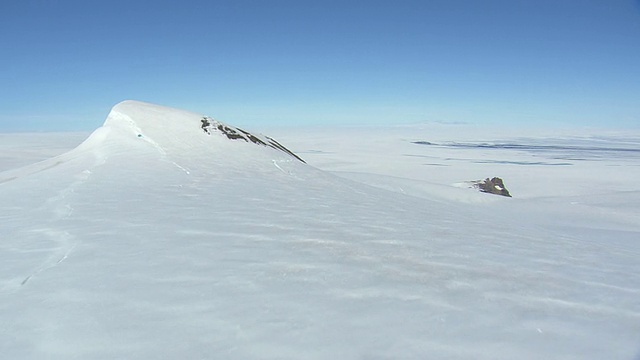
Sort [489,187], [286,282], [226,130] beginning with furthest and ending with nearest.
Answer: [489,187]
[226,130]
[286,282]

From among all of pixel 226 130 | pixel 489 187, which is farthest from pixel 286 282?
pixel 489 187

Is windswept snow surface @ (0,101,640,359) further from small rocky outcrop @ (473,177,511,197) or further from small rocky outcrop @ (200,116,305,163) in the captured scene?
small rocky outcrop @ (473,177,511,197)

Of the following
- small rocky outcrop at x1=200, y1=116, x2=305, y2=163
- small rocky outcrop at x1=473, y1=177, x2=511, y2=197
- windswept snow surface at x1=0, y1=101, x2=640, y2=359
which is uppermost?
small rocky outcrop at x1=200, y1=116, x2=305, y2=163

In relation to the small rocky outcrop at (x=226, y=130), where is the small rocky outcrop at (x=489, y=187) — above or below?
below

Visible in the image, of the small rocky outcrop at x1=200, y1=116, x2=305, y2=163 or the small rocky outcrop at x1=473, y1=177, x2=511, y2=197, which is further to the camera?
the small rocky outcrop at x1=473, y1=177, x2=511, y2=197

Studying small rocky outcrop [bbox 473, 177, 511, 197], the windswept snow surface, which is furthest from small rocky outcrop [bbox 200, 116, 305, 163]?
small rocky outcrop [bbox 473, 177, 511, 197]

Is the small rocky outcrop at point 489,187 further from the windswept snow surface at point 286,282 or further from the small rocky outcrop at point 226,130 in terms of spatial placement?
the windswept snow surface at point 286,282

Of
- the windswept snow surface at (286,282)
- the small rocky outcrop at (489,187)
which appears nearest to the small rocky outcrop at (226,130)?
the windswept snow surface at (286,282)

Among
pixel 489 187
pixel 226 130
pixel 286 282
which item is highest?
pixel 226 130

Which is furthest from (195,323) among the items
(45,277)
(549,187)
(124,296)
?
(549,187)

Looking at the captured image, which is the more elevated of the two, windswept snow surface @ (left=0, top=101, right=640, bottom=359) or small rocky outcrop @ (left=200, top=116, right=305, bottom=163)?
small rocky outcrop @ (left=200, top=116, right=305, bottom=163)

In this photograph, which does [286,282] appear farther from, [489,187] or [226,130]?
[489,187]
